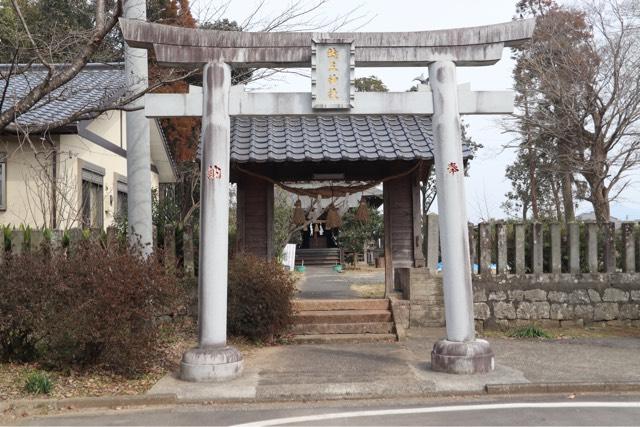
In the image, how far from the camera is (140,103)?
9.17 metres

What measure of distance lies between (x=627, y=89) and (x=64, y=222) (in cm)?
1559

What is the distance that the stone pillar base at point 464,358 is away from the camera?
24.4 feet

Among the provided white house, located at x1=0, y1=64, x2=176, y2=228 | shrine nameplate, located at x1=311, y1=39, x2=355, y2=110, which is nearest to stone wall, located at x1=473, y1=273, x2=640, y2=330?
shrine nameplate, located at x1=311, y1=39, x2=355, y2=110

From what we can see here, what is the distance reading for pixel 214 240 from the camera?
750cm

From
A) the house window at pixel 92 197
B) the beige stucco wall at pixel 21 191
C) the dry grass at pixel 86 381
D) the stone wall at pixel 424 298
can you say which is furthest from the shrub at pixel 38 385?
the house window at pixel 92 197

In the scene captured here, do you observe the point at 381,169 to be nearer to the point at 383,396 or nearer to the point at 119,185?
the point at 383,396

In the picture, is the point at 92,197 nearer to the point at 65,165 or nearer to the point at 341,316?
the point at 65,165

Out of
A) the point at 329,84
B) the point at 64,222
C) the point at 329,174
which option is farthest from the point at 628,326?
the point at 64,222

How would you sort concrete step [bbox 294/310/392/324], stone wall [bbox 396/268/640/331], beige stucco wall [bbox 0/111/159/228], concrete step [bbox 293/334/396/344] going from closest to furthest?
concrete step [bbox 293/334/396/344], concrete step [bbox 294/310/392/324], stone wall [bbox 396/268/640/331], beige stucco wall [bbox 0/111/159/228]

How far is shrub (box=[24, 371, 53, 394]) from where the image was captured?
6.60 meters

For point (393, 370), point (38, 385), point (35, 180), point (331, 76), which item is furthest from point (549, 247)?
point (35, 180)

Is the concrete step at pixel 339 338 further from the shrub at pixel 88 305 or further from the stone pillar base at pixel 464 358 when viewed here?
the shrub at pixel 88 305

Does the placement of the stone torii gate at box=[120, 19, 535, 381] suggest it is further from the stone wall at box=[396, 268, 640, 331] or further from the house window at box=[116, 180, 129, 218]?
the house window at box=[116, 180, 129, 218]

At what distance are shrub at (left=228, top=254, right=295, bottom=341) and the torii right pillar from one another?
111 inches
